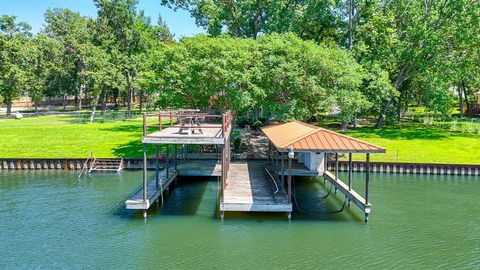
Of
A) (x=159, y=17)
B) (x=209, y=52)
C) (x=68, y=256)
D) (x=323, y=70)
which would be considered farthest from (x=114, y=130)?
(x=159, y=17)

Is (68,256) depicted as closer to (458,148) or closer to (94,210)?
(94,210)

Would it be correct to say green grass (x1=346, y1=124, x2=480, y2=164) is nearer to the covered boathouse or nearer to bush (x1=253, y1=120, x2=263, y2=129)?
bush (x1=253, y1=120, x2=263, y2=129)

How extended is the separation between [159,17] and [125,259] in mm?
83756

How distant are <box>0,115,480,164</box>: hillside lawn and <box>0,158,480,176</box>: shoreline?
1.34m

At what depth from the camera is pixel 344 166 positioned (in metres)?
34.8

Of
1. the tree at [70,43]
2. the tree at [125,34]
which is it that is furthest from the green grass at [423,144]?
the tree at [70,43]

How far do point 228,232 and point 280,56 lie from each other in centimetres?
1914

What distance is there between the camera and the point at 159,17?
93.6m

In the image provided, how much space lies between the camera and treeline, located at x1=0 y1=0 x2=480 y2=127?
114 feet

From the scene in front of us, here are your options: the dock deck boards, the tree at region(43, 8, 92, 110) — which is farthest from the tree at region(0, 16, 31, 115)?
→ the dock deck boards

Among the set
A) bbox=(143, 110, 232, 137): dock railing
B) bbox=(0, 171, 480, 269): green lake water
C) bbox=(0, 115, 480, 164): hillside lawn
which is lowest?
bbox=(0, 171, 480, 269): green lake water

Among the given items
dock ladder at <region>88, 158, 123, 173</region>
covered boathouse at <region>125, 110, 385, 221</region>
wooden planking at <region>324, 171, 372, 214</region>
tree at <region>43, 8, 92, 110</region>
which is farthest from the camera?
tree at <region>43, 8, 92, 110</region>

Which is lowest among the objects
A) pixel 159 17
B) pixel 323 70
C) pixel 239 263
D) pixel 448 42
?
pixel 239 263

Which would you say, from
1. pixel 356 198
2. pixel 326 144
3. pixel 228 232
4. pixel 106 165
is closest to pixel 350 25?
pixel 106 165
